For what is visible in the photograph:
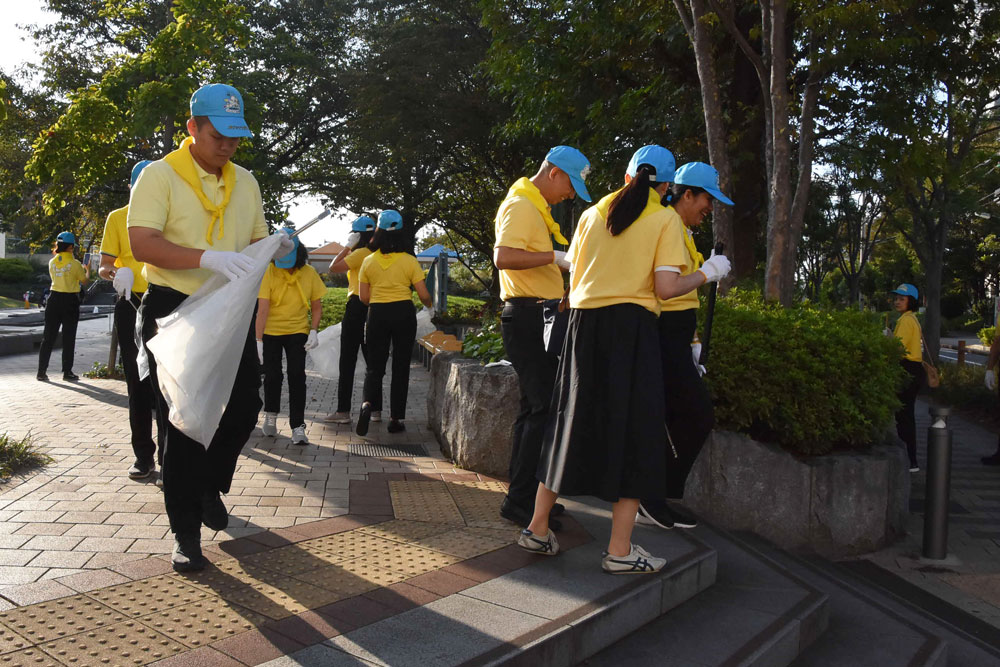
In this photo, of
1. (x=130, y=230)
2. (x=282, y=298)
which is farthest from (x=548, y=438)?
(x=282, y=298)

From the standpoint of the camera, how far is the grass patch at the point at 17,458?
5435 mm

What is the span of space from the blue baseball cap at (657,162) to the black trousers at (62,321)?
30.1ft

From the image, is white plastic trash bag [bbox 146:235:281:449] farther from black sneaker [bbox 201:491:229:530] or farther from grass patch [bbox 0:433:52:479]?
grass patch [bbox 0:433:52:479]

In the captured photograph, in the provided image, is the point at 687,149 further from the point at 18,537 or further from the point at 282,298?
the point at 18,537

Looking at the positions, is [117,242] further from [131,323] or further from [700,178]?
[700,178]

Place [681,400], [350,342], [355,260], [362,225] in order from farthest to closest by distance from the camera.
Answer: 1. [362,225]
2. [355,260]
3. [350,342]
4. [681,400]

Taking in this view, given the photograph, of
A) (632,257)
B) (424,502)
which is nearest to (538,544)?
(424,502)

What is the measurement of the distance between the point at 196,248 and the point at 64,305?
8501mm

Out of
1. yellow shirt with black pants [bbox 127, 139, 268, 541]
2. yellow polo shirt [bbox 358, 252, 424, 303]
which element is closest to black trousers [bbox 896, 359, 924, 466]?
yellow polo shirt [bbox 358, 252, 424, 303]

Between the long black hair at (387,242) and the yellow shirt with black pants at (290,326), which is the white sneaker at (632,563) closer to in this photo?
the yellow shirt with black pants at (290,326)

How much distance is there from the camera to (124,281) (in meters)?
5.46

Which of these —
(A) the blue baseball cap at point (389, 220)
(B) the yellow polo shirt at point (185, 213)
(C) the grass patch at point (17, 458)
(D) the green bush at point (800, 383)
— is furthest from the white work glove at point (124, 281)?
(D) the green bush at point (800, 383)

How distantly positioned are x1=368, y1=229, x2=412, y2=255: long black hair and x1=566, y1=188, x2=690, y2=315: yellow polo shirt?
164 inches

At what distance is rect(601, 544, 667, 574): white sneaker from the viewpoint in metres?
3.76
